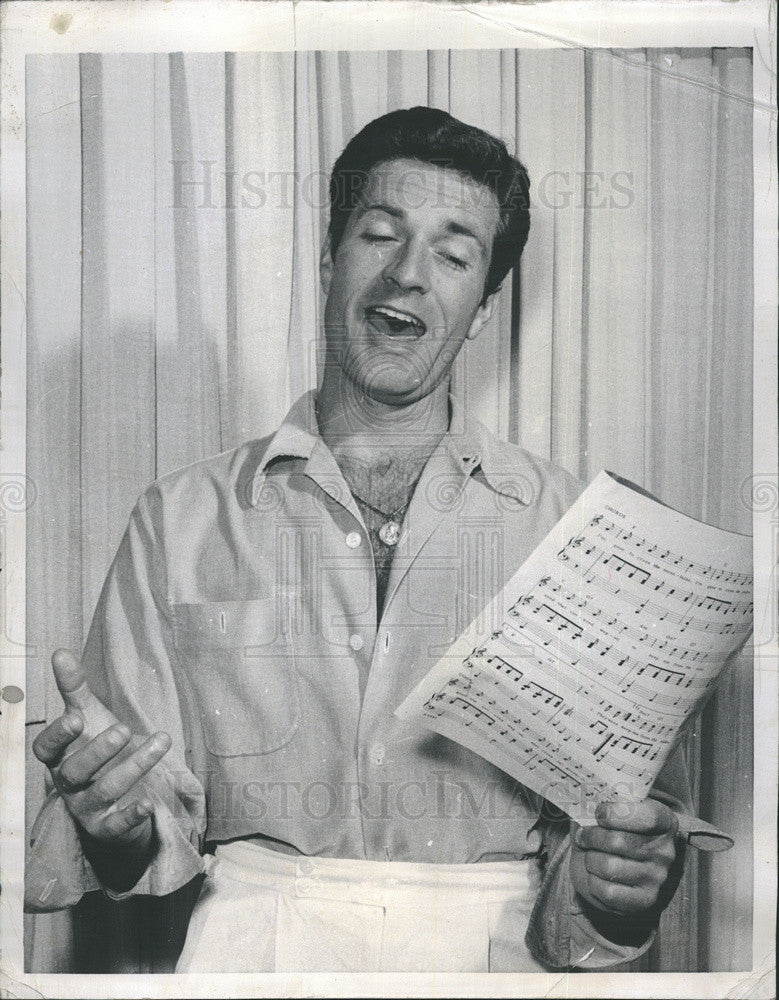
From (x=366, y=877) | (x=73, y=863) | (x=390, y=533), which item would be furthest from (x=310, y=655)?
(x=73, y=863)

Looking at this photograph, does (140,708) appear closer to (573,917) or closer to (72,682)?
(72,682)

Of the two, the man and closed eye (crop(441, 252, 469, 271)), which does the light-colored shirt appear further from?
closed eye (crop(441, 252, 469, 271))

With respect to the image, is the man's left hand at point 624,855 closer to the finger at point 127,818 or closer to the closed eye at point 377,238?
the finger at point 127,818

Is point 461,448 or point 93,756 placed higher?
point 461,448

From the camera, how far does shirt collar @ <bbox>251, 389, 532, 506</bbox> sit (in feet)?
5.08

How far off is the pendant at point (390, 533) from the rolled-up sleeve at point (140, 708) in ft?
1.08

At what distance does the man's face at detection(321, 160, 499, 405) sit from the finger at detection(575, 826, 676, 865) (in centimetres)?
70

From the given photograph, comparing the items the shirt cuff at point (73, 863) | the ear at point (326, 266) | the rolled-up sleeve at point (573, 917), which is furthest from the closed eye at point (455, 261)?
the shirt cuff at point (73, 863)

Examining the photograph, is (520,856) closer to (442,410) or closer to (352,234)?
(442,410)

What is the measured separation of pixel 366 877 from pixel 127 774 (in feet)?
1.25

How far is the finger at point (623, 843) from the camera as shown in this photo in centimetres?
152

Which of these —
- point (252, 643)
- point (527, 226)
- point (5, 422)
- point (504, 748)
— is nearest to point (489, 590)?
point (504, 748)

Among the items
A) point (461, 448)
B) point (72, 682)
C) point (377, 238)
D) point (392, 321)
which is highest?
point (377, 238)

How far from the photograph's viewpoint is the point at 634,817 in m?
1.52
